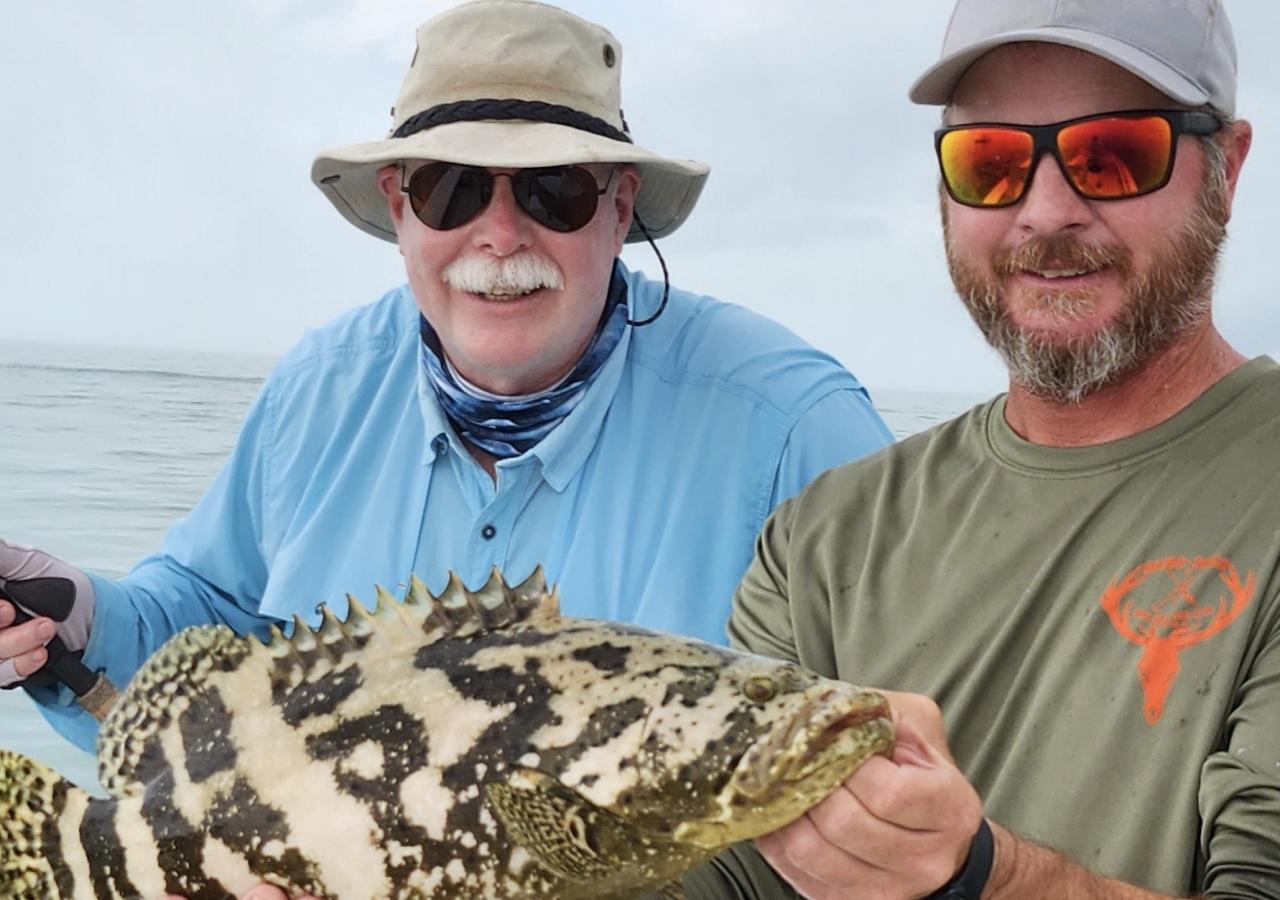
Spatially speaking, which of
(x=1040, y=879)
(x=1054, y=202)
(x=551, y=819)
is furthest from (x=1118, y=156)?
(x=551, y=819)

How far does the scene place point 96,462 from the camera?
1498 centimetres

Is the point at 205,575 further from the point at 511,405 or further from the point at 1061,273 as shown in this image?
the point at 1061,273

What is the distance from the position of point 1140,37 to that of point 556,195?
1.67m

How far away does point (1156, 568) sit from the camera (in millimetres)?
2514

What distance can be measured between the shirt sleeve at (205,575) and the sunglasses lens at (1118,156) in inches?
111

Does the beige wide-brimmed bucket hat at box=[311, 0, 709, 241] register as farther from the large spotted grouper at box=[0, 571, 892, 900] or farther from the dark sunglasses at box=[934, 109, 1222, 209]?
the large spotted grouper at box=[0, 571, 892, 900]

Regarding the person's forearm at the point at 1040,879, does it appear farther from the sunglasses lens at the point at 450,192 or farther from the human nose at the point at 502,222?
the sunglasses lens at the point at 450,192

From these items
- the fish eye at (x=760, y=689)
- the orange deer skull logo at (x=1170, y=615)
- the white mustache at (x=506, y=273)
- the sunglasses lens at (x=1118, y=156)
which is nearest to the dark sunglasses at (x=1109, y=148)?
the sunglasses lens at (x=1118, y=156)

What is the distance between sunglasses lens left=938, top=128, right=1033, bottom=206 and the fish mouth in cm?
127

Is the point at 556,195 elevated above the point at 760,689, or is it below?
above

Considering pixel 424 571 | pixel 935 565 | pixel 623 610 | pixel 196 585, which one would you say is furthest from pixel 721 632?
pixel 196 585

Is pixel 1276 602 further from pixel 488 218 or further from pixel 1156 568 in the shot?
pixel 488 218

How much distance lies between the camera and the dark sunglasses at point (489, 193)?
393 centimetres

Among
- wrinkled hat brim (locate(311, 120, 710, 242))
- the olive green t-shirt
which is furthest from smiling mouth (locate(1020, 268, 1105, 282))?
wrinkled hat brim (locate(311, 120, 710, 242))
